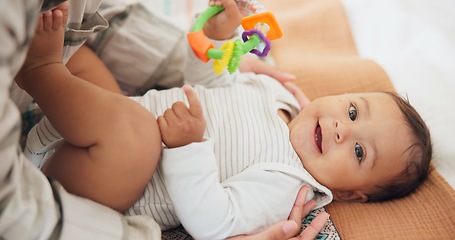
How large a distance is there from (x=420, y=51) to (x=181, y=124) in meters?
0.80

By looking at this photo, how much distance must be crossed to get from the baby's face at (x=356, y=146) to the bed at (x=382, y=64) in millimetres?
70

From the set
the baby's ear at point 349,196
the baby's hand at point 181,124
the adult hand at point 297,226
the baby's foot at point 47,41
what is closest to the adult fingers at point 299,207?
the adult hand at point 297,226

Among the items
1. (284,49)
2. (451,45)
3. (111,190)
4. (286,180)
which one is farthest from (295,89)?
(111,190)

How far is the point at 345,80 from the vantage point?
119 cm

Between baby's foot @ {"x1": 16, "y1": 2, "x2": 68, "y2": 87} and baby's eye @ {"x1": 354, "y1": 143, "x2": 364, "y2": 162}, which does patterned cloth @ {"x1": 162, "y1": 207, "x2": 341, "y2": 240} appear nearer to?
baby's eye @ {"x1": 354, "y1": 143, "x2": 364, "y2": 162}

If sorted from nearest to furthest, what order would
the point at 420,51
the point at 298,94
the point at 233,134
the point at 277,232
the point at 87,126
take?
the point at 87,126 → the point at 277,232 → the point at 233,134 → the point at 298,94 → the point at 420,51

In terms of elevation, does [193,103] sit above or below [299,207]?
above

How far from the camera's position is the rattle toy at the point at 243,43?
74 centimetres

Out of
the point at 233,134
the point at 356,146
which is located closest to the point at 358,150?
the point at 356,146

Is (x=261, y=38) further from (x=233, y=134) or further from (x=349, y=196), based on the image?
(x=349, y=196)

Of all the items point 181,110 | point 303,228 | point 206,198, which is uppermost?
point 181,110

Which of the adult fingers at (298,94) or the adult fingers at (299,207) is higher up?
the adult fingers at (298,94)

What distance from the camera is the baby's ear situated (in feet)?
Answer: 3.10

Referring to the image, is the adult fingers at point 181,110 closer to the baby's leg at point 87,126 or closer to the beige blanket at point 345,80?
the baby's leg at point 87,126
